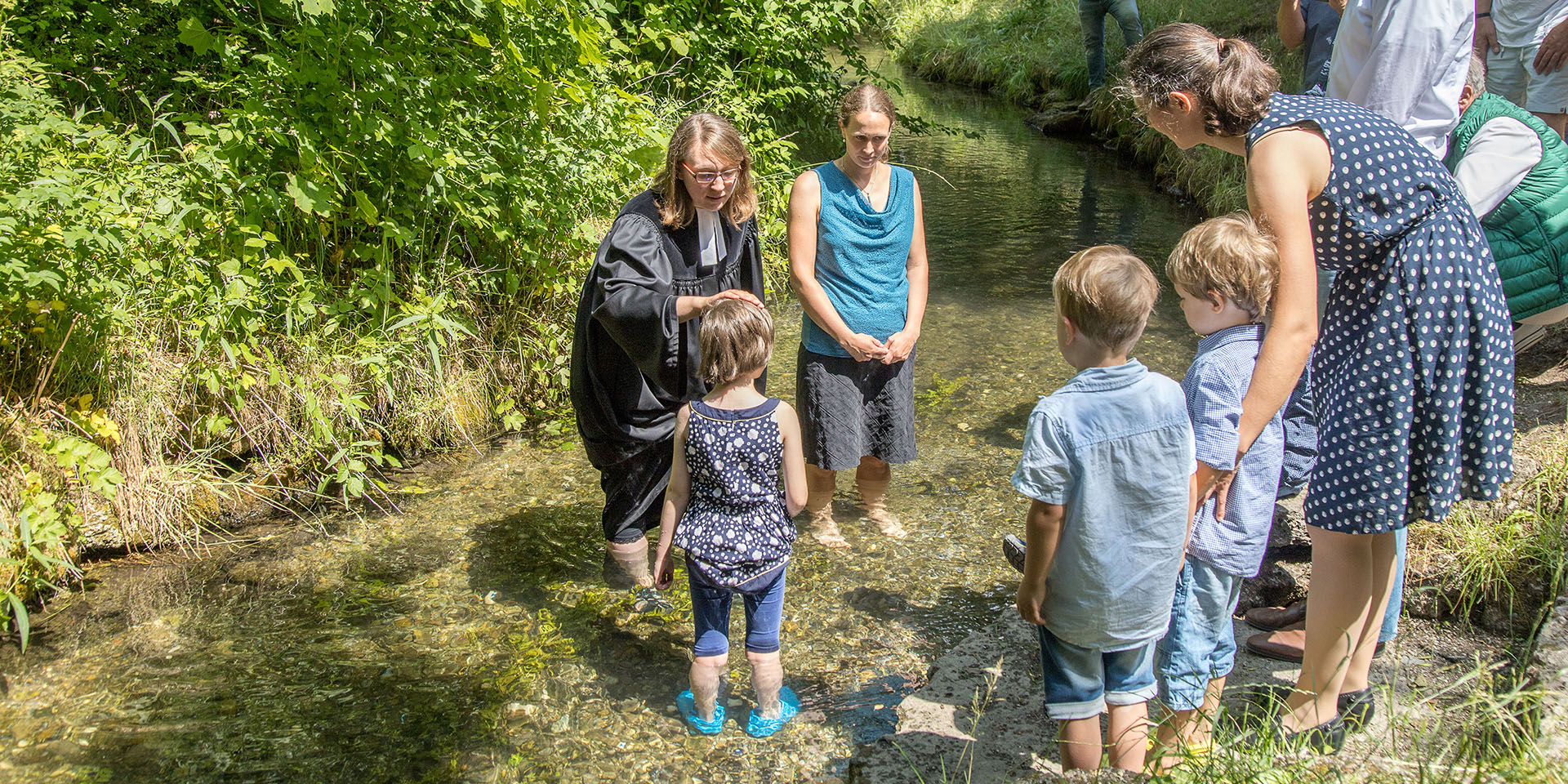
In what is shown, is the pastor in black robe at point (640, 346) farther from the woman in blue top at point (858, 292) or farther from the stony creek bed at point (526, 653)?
the stony creek bed at point (526, 653)

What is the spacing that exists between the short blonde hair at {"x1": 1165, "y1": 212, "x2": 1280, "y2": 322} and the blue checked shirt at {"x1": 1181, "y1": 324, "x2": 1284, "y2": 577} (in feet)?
0.35

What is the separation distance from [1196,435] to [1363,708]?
89 cm

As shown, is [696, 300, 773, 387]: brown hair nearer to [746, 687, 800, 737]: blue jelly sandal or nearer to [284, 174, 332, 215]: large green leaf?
[746, 687, 800, 737]: blue jelly sandal

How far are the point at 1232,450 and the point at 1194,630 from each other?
1.58 ft

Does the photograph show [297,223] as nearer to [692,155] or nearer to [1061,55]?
[692,155]

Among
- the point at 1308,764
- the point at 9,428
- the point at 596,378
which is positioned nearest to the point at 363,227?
the point at 9,428

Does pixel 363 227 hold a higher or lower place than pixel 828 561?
higher

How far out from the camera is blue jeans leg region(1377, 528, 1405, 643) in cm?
258

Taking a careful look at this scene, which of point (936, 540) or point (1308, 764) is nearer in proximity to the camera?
point (1308, 764)

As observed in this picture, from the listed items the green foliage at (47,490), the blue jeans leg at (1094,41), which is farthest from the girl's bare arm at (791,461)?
the blue jeans leg at (1094,41)

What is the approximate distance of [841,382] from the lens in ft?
13.0

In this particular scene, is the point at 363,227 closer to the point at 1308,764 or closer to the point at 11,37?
the point at 11,37

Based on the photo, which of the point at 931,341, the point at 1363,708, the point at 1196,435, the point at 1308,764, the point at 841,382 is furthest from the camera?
the point at 931,341

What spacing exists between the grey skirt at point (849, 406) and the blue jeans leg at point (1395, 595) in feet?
6.09
